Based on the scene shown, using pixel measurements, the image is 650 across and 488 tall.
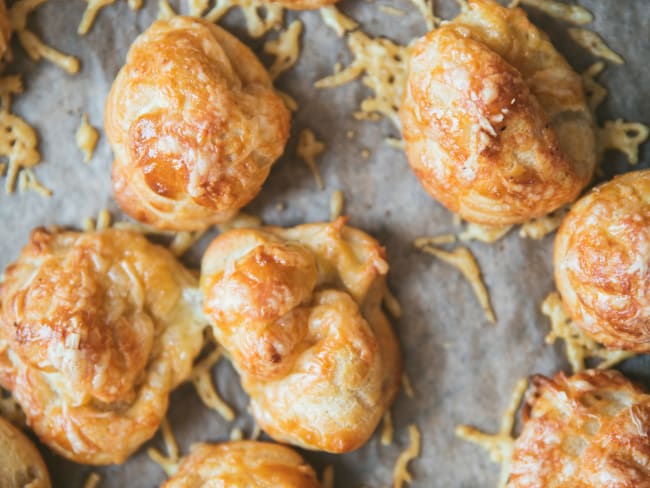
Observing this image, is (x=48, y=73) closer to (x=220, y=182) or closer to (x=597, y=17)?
(x=220, y=182)

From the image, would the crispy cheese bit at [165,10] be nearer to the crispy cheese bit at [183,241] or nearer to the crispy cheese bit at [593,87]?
the crispy cheese bit at [183,241]

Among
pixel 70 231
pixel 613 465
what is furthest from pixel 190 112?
pixel 613 465

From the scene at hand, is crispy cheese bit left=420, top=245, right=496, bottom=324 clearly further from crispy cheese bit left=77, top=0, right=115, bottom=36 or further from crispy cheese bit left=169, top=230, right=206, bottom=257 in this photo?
crispy cheese bit left=77, top=0, right=115, bottom=36

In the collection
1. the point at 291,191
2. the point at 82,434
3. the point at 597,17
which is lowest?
the point at 82,434

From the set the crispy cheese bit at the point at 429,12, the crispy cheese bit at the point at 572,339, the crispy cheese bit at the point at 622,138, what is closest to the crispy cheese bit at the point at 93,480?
the crispy cheese bit at the point at 572,339

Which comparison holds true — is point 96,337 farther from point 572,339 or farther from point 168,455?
point 572,339

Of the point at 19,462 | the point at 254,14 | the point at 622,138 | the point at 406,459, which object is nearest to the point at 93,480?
the point at 19,462

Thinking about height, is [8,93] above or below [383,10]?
below
